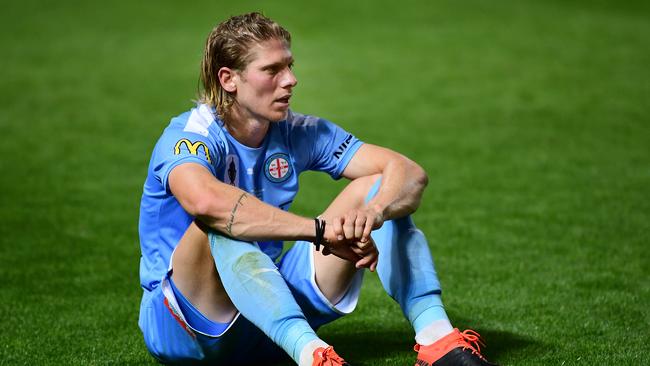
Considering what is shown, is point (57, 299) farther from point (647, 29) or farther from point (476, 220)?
point (647, 29)

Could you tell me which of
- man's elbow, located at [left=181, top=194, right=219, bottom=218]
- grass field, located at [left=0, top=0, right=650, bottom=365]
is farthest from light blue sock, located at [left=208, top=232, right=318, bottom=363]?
grass field, located at [left=0, top=0, right=650, bottom=365]

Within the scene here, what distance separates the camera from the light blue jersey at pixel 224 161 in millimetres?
3479

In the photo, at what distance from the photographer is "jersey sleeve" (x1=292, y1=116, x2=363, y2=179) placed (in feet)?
12.7

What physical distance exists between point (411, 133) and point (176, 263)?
6122 mm

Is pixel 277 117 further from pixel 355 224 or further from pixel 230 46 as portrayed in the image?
pixel 355 224

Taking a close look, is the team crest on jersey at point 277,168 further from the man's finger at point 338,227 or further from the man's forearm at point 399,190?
the man's finger at point 338,227

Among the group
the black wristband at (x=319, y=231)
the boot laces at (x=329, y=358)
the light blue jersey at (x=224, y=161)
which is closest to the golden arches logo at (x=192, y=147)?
the light blue jersey at (x=224, y=161)

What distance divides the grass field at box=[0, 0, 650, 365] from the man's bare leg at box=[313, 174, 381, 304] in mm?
440

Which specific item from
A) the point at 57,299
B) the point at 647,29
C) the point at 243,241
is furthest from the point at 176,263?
the point at 647,29

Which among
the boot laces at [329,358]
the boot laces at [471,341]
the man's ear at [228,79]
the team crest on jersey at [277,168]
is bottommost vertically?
the boot laces at [471,341]

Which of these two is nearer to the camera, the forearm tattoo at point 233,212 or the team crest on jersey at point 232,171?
the forearm tattoo at point 233,212

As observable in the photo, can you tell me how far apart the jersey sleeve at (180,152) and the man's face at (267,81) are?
0.74 ft

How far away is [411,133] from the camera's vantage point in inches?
366

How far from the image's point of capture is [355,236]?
3.30m
